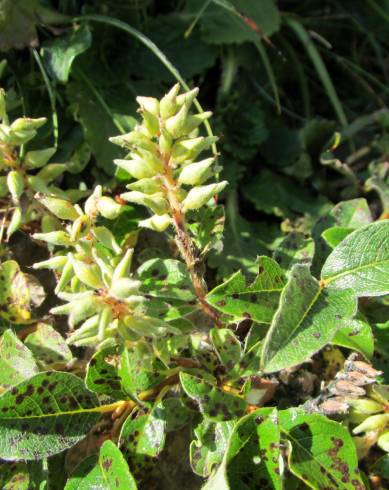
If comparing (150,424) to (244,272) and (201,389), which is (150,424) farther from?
(244,272)

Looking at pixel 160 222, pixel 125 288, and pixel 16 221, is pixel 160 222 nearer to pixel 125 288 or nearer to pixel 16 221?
pixel 125 288

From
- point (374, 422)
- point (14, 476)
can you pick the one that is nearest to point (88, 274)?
point (14, 476)

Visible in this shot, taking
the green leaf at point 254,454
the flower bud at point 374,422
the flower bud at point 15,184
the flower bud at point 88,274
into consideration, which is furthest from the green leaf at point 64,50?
the flower bud at point 374,422

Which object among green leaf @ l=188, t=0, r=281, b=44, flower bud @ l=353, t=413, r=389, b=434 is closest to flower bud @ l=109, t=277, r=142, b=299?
flower bud @ l=353, t=413, r=389, b=434

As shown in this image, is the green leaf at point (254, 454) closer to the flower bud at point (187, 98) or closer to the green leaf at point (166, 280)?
the green leaf at point (166, 280)

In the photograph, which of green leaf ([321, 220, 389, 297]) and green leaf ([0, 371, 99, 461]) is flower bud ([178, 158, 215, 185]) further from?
green leaf ([0, 371, 99, 461])

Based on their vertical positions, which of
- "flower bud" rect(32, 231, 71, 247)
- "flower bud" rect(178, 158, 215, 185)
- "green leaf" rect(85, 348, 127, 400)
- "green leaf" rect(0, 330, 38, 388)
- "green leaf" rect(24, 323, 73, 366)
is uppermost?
"flower bud" rect(178, 158, 215, 185)
